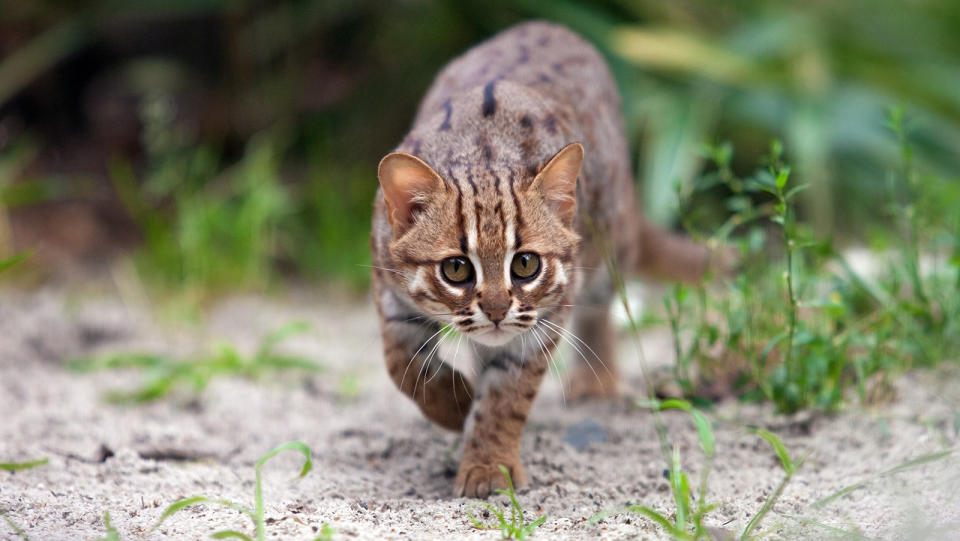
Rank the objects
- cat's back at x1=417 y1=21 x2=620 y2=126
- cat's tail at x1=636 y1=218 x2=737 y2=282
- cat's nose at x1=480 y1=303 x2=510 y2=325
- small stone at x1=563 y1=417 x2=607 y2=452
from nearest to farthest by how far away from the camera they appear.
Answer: cat's nose at x1=480 y1=303 x2=510 y2=325, small stone at x1=563 y1=417 x2=607 y2=452, cat's back at x1=417 y1=21 x2=620 y2=126, cat's tail at x1=636 y1=218 x2=737 y2=282

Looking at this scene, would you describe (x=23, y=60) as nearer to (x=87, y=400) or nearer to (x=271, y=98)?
(x=271, y=98)

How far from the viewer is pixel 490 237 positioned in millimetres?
3180

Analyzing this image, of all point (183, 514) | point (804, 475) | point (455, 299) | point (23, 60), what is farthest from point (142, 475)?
point (23, 60)

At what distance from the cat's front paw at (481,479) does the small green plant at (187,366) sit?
5.08ft

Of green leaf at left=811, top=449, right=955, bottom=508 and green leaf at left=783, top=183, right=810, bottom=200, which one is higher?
green leaf at left=783, top=183, right=810, bottom=200

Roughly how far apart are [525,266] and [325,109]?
16.9ft

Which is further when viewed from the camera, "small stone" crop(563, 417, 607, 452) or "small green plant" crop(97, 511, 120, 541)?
"small stone" crop(563, 417, 607, 452)

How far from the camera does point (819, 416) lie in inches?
152

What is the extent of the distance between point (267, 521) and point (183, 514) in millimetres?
272

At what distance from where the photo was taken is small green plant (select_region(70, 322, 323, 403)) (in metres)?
4.56

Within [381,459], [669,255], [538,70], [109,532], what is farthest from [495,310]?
[669,255]

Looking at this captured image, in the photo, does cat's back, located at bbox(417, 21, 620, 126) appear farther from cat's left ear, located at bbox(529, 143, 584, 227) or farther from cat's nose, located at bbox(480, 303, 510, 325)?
cat's nose, located at bbox(480, 303, 510, 325)

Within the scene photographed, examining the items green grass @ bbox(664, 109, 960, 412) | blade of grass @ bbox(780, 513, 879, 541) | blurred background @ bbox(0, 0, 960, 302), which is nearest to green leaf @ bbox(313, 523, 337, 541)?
blade of grass @ bbox(780, 513, 879, 541)

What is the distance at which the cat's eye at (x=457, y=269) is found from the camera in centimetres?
321
